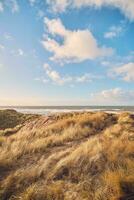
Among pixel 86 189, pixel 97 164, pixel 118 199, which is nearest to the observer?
pixel 118 199

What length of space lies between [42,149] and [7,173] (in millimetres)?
2673

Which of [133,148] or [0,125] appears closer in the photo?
[133,148]

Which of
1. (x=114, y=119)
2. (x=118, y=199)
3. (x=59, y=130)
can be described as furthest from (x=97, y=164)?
(x=114, y=119)

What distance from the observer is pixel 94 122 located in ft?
55.2

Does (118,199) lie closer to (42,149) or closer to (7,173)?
(7,173)

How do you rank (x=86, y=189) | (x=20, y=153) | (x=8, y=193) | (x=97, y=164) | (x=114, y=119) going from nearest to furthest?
(x=86, y=189), (x=8, y=193), (x=97, y=164), (x=20, y=153), (x=114, y=119)

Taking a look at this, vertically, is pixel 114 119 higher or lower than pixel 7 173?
higher

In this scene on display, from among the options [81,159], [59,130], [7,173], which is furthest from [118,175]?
[59,130]

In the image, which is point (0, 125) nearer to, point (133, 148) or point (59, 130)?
point (59, 130)

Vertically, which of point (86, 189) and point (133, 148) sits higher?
point (133, 148)

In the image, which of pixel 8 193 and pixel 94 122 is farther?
pixel 94 122

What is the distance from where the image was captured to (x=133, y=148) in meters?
8.28

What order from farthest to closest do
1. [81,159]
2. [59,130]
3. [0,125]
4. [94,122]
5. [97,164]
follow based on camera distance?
[0,125] < [94,122] < [59,130] < [81,159] < [97,164]

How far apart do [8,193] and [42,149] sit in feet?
13.4
